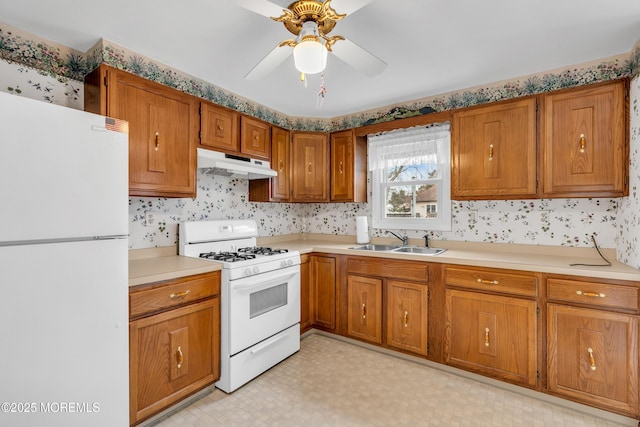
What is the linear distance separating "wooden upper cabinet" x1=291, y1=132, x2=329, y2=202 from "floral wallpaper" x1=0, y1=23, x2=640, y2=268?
12.3 inches

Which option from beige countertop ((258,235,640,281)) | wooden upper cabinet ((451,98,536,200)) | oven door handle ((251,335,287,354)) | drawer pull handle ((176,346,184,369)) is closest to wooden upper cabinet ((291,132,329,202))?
beige countertop ((258,235,640,281))

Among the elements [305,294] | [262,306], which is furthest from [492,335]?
[262,306]

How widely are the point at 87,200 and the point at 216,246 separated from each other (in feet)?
4.61

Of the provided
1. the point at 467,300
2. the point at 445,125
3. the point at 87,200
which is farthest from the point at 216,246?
the point at 445,125

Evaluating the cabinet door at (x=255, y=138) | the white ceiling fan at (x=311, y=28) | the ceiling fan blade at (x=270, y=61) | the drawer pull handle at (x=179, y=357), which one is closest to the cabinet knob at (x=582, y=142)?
the white ceiling fan at (x=311, y=28)

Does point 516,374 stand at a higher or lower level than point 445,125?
lower

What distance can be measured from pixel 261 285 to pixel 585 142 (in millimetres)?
2596

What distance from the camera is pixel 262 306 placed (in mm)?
2479

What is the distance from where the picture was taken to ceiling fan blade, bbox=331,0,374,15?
1248 millimetres

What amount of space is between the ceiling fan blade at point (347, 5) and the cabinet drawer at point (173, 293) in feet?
5.82

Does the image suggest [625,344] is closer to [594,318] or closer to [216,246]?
[594,318]

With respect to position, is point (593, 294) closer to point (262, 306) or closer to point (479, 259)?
point (479, 259)

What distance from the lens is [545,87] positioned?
8.00ft

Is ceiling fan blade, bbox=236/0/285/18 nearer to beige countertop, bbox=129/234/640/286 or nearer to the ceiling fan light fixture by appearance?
the ceiling fan light fixture
